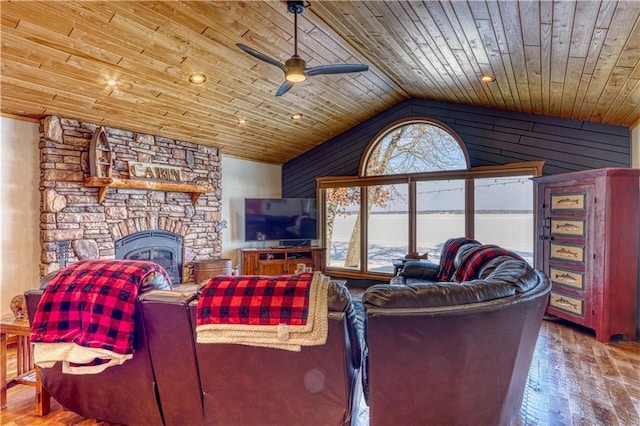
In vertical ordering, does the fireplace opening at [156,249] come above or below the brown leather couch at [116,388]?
above

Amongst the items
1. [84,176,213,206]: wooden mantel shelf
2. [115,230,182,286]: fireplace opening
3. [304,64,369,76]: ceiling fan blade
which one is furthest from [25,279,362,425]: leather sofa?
[115,230,182,286]: fireplace opening

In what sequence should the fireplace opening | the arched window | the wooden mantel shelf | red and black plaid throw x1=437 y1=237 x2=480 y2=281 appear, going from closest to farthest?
1. red and black plaid throw x1=437 y1=237 x2=480 y2=281
2. the wooden mantel shelf
3. the fireplace opening
4. the arched window

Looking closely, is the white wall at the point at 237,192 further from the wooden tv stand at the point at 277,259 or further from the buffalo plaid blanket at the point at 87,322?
the buffalo plaid blanket at the point at 87,322

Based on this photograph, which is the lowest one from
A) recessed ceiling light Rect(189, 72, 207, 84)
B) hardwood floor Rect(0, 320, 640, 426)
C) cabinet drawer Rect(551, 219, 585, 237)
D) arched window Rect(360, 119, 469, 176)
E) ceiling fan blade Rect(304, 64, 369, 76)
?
hardwood floor Rect(0, 320, 640, 426)

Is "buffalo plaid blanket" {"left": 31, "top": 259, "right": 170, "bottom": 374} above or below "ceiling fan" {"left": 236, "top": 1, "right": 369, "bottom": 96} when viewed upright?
below

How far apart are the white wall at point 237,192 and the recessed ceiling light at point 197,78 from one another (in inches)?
87.1

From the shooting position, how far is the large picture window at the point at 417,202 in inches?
201

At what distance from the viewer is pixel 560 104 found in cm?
412

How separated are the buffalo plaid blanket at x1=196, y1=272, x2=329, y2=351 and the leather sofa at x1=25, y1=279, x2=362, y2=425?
64 millimetres

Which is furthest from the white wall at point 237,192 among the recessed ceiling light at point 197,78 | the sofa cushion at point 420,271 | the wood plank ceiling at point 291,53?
the sofa cushion at point 420,271

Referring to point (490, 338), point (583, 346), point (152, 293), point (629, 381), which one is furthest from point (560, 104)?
point (152, 293)

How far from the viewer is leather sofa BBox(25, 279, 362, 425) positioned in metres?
1.75

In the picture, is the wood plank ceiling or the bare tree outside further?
the bare tree outside

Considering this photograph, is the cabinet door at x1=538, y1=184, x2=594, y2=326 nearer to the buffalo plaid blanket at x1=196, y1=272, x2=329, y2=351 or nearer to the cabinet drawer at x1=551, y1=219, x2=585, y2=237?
the cabinet drawer at x1=551, y1=219, x2=585, y2=237
